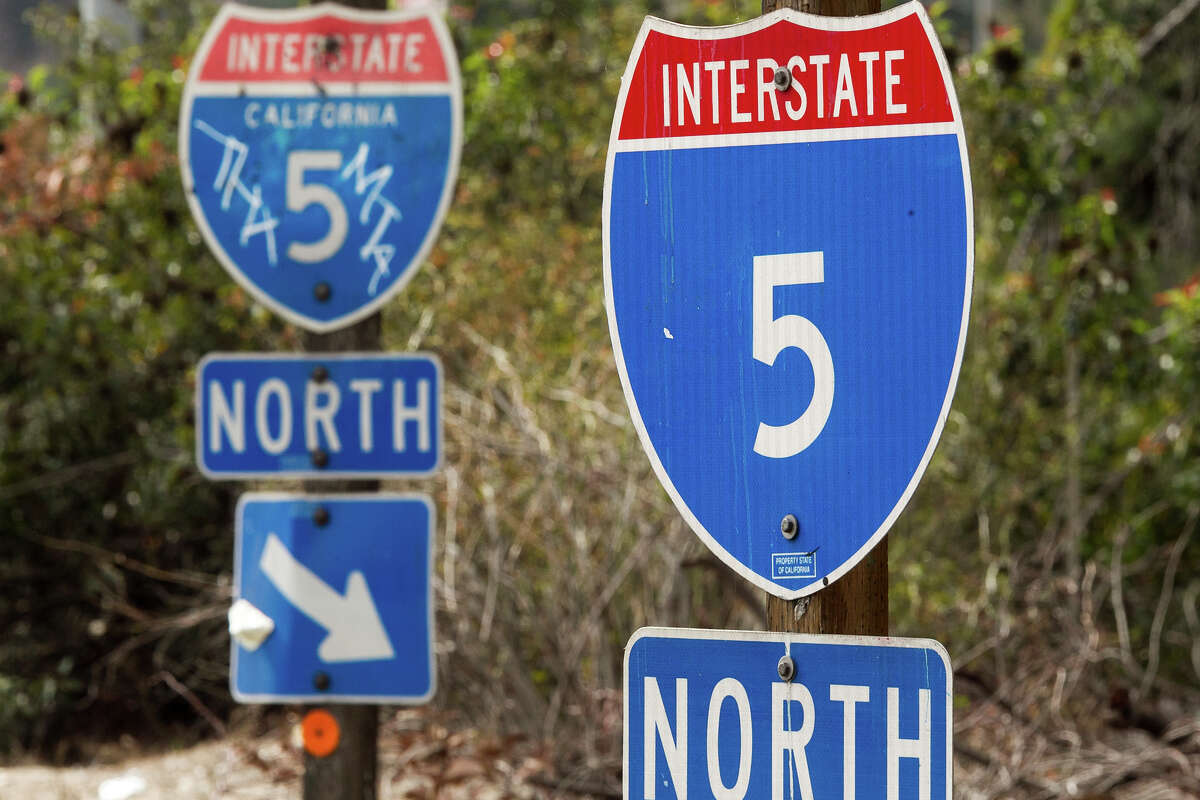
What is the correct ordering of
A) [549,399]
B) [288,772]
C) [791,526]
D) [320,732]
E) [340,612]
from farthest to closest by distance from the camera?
[549,399] < [288,772] < [320,732] < [340,612] < [791,526]

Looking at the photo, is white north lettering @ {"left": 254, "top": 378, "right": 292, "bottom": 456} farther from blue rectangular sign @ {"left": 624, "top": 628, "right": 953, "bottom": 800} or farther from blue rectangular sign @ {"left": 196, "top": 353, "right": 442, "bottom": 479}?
blue rectangular sign @ {"left": 624, "top": 628, "right": 953, "bottom": 800}

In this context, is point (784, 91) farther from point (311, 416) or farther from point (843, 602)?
point (311, 416)

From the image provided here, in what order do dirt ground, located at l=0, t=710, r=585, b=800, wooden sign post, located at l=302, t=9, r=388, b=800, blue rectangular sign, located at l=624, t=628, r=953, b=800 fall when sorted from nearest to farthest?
1. blue rectangular sign, located at l=624, t=628, r=953, b=800
2. wooden sign post, located at l=302, t=9, r=388, b=800
3. dirt ground, located at l=0, t=710, r=585, b=800

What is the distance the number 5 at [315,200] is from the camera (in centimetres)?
382

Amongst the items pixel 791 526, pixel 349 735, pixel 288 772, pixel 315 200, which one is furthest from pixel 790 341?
pixel 288 772

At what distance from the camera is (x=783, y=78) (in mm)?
2156

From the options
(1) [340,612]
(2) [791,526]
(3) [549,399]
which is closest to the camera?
(2) [791,526]

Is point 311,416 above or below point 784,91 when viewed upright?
below

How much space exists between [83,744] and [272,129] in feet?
15.3

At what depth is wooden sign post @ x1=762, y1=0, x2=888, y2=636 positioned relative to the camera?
2158 mm

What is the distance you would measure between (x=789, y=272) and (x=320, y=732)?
7.73ft

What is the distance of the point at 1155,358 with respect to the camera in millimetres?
7348

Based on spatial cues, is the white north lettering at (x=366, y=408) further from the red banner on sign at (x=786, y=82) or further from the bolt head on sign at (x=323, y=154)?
the red banner on sign at (x=786, y=82)

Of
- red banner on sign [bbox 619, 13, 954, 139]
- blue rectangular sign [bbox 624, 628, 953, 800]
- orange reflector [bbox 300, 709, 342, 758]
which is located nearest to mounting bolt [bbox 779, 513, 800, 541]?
blue rectangular sign [bbox 624, 628, 953, 800]
